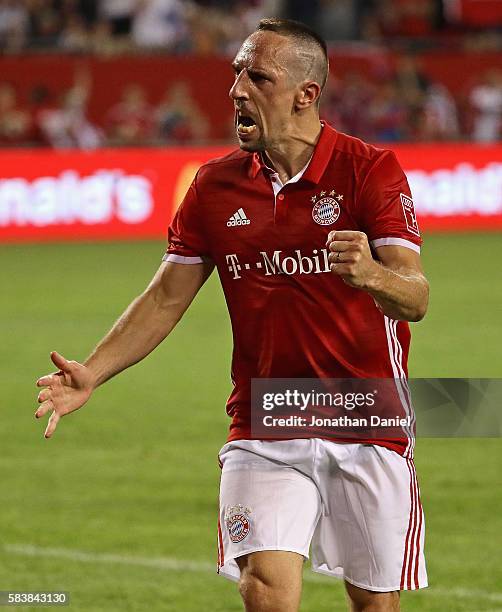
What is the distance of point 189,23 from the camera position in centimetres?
2694

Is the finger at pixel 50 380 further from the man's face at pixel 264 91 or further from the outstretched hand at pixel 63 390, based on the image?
the man's face at pixel 264 91

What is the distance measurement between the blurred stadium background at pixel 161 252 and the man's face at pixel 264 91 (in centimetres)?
264

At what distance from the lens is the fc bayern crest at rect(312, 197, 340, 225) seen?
15.5 ft

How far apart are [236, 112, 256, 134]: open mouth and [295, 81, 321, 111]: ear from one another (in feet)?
0.55

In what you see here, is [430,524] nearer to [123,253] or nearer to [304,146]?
[304,146]

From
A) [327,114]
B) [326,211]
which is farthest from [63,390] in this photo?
[327,114]

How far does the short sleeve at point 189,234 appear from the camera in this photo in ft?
16.6

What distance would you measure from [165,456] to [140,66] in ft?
54.3

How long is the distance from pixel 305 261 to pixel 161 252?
650 inches

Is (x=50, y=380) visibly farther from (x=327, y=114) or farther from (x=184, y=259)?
(x=327, y=114)

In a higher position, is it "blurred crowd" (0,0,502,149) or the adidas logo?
the adidas logo

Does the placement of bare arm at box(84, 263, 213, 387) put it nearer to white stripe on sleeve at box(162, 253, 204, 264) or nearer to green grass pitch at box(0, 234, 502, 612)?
white stripe on sleeve at box(162, 253, 204, 264)

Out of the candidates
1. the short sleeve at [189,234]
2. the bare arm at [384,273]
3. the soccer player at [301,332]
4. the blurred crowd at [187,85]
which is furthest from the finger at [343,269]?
the blurred crowd at [187,85]

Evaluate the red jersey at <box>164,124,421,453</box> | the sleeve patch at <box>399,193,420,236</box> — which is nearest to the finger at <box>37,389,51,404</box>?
the red jersey at <box>164,124,421,453</box>
